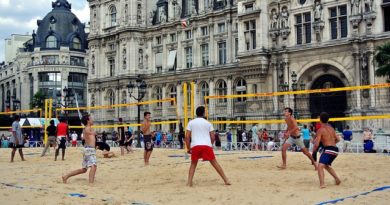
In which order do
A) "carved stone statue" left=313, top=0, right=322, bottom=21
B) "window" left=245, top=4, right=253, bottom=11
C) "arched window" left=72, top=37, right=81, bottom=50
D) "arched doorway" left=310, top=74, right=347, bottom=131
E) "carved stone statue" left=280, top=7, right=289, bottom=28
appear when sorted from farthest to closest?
"arched window" left=72, top=37, right=81, bottom=50
"window" left=245, top=4, right=253, bottom=11
"carved stone statue" left=280, top=7, right=289, bottom=28
"carved stone statue" left=313, top=0, right=322, bottom=21
"arched doorway" left=310, top=74, right=347, bottom=131

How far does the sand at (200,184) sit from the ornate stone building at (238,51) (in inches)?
658

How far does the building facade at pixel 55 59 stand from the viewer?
78188mm

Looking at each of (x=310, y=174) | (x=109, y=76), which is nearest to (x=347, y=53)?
(x=310, y=174)

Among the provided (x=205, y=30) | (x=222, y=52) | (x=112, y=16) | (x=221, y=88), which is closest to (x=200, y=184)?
(x=221, y=88)

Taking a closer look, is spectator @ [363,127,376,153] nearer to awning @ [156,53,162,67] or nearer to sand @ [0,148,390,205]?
sand @ [0,148,390,205]

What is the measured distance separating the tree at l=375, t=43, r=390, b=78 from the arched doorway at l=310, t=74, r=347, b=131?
127 inches

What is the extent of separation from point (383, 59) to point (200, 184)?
20.3 m

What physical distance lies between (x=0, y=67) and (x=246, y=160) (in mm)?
92391

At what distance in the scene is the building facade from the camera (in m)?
78.2

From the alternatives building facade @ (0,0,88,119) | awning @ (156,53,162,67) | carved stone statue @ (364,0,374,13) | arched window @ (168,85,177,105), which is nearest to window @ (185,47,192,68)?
arched window @ (168,85,177,105)

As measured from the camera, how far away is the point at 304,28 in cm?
3622

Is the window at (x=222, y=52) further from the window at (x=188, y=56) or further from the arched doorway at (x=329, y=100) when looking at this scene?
the arched doorway at (x=329, y=100)

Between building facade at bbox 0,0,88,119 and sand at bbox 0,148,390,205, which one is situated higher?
building facade at bbox 0,0,88,119

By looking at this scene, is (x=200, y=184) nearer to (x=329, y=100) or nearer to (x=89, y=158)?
(x=89, y=158)
